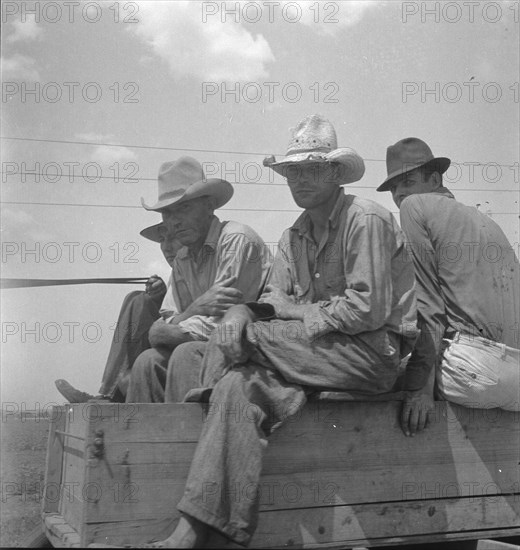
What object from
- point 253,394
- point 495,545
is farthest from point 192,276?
point 495,545

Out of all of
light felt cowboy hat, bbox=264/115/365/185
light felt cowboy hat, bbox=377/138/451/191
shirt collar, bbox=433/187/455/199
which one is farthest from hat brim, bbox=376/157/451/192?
light felt cowboy hat, bbox=264/115/365/185

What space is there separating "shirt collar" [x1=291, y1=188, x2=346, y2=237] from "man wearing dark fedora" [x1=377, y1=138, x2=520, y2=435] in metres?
0.58

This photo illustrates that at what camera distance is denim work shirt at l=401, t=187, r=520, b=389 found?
3.56m

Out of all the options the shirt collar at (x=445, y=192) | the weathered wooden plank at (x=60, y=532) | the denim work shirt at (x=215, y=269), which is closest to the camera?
the weathered wooden plank at (x=60, y=532)

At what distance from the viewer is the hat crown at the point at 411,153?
442 cm

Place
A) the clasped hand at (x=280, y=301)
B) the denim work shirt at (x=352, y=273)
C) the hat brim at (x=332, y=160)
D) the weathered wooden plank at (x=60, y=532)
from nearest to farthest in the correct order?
the weathered wooden plank at (x=60, y=532), the denim work shirt at (x=352, y=273), the clasped hand at (x=280, y=301), the hat brim at (x=332, y=160)

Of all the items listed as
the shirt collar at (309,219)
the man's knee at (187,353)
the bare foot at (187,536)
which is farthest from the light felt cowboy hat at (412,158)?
the bare foot at (187,536)

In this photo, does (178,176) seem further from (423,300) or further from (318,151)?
(423,300)

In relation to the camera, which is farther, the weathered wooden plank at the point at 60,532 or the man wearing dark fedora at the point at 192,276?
the man wearing dark fedora at the point at 192,276

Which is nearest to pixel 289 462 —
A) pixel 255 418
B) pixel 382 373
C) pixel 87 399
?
pixel 255 418

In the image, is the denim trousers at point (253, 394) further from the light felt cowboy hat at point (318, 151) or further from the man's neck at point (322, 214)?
the light felt cowboy hat at point (318, 151)

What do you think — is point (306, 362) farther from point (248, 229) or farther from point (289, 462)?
point (248, 229)

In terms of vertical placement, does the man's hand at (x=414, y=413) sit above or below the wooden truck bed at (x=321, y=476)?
above

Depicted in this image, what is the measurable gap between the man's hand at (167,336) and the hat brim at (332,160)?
915mm
